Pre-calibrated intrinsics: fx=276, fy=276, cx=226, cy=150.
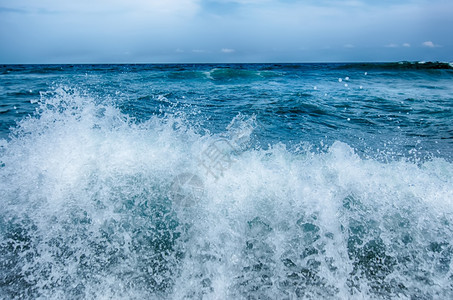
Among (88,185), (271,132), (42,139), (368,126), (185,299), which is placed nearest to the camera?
(185,299)

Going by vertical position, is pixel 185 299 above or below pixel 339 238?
below

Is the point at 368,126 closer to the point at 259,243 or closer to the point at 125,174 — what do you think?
the point at 259,243

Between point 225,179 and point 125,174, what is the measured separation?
1.22 m

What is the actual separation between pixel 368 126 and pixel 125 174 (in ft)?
18.0

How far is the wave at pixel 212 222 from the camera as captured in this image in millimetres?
2221

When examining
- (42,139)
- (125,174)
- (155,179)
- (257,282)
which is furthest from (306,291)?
(42,139)

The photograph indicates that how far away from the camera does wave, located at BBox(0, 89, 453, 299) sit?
2.22 m

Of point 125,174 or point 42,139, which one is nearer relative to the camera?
point 125,174

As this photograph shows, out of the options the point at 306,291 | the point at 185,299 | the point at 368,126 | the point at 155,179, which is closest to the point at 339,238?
the point at 306,291

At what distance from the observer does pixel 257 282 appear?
2.23 metres

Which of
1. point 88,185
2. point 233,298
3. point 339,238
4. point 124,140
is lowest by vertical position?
point 233,298

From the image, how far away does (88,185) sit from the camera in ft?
10.3

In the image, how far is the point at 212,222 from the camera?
2693 mm

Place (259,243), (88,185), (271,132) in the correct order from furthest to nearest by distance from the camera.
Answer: (271,132) → (88,185) → (259,243)
